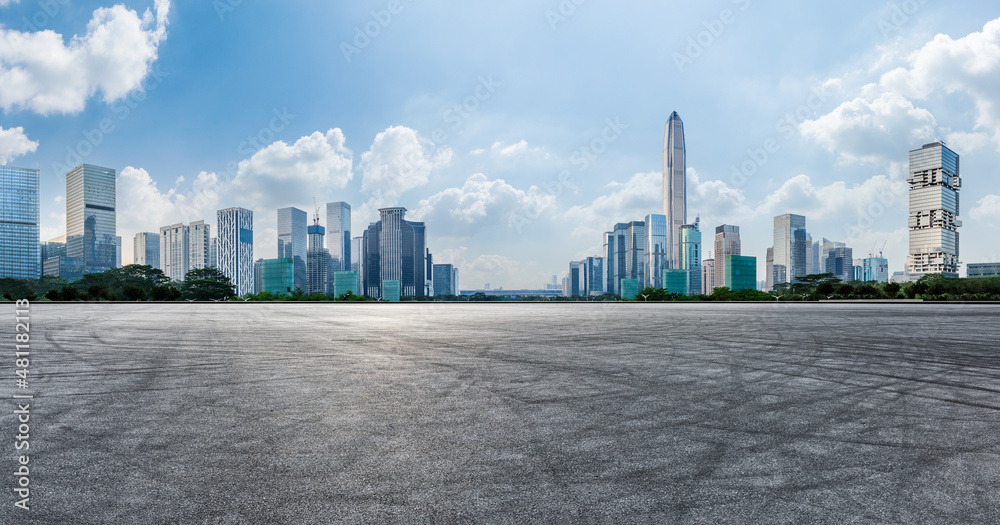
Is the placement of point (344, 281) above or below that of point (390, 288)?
above

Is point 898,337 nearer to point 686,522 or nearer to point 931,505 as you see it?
point 931,505

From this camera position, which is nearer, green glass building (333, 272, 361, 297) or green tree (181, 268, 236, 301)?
green tree (181, 268, 236, 301)

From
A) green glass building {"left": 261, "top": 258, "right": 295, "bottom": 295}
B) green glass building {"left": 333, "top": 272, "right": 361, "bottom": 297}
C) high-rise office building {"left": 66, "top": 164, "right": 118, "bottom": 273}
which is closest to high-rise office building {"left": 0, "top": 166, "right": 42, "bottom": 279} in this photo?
high-rise office building {"left": 66, "top": 164, "right": 118, "bottom": 273}

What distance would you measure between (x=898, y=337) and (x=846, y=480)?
13.4 meters

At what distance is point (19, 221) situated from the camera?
118 m

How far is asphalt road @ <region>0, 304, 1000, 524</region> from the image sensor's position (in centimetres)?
346

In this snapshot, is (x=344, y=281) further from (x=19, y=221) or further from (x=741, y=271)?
(x=741, y=271)

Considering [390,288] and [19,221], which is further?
[390,288]

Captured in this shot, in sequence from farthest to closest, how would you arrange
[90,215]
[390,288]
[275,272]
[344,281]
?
[390,288] → [275,272] → [344,281] → [90,215]

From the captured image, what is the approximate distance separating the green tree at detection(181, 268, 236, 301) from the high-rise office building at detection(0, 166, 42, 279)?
78.9m

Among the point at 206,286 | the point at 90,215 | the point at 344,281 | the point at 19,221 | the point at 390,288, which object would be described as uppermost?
the point at 90,215

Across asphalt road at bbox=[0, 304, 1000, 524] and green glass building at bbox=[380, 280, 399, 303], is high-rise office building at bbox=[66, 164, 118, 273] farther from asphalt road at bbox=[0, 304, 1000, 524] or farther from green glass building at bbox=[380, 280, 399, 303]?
asphalt road at bbox=[0, 304, 1000, 524]

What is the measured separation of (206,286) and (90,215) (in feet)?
360

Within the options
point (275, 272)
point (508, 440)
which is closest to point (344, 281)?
point (275, 272)
